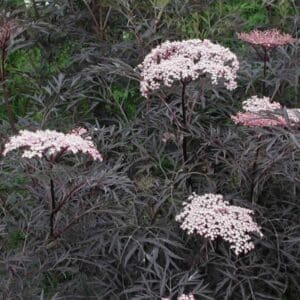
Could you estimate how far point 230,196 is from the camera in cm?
243

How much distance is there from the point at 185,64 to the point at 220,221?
0.65 metres

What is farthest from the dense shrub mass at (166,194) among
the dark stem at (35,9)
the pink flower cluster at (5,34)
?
the dark stem at (35,9)

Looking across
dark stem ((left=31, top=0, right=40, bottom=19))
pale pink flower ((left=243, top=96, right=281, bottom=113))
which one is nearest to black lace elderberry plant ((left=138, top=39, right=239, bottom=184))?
pale pink flower ((left=243, top=96, right=281, bottom=113))

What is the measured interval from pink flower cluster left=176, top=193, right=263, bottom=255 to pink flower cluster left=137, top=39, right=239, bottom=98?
1.63 feet

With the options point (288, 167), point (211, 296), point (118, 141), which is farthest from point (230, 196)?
point (118, 141)

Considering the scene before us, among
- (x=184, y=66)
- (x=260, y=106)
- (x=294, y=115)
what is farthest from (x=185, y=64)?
(x=294, y=115)

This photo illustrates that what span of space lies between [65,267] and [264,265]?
728 millimetres

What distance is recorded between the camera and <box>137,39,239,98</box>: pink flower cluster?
93.3 inches

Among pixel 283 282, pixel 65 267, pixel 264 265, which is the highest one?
pixel 65 267

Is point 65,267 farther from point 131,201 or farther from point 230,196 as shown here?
point 230,196

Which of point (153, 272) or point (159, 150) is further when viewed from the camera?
point (159, 150)

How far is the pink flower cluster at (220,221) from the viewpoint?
211 centimetres

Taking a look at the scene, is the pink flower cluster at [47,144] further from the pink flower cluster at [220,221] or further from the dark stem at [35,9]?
the dark stem at [35,9]

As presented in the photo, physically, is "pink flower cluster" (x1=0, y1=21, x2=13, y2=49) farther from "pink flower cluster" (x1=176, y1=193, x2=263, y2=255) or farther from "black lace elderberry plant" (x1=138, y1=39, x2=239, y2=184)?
"pink flower cluster" (x1=176, y1=193, x2=263, y2=255)
